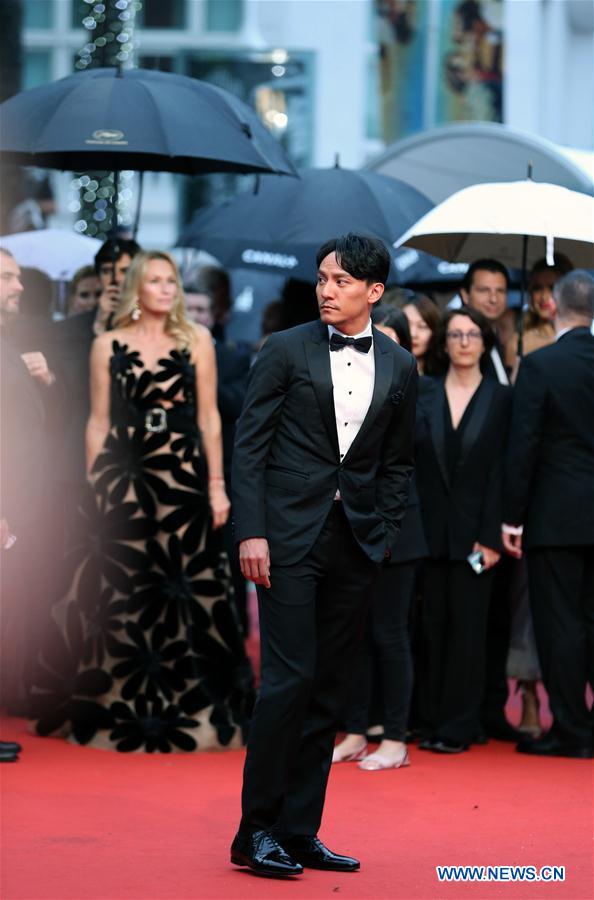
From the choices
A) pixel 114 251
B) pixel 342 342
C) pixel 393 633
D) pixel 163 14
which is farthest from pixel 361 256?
pixel 163 14

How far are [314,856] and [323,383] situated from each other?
5.21 ft

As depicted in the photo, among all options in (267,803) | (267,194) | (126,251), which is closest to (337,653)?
(267,803)

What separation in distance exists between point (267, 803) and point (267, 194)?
5708mm

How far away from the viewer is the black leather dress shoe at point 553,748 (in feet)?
27.6

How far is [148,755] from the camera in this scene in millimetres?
8289

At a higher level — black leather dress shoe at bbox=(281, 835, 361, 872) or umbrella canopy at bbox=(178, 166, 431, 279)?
umbrella canopy at bbox=(178, 166, 431, 279)

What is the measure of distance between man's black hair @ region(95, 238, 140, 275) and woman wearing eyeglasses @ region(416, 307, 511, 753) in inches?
67.6

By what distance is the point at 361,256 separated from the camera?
5.96 m

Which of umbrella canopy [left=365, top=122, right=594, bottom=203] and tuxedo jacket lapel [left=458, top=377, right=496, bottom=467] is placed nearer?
tuxedo jacket lapel [left=458, top=377, right=496, bottom=467]

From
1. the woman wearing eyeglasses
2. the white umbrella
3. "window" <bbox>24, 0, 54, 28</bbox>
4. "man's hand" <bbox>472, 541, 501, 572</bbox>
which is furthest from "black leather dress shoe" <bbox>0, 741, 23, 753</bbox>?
"window" <bbox>24, 0, 54, 28</bbox>

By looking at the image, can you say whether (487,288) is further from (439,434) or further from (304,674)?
(304,674)

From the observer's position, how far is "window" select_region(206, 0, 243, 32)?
31719 mm

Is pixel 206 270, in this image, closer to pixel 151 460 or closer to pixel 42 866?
pixel 151 460

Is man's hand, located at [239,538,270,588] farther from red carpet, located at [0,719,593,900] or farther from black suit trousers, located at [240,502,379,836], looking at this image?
red carpet, located at [0,719,593,900]
